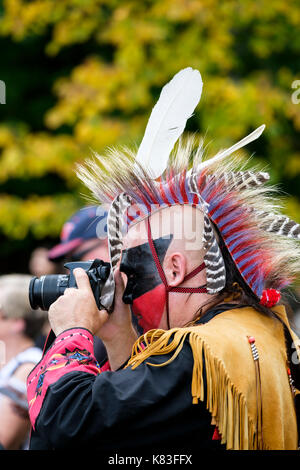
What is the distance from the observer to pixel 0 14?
677cm

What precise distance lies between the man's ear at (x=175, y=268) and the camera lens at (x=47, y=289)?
1.20ft

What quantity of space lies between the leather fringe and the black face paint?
0.33m

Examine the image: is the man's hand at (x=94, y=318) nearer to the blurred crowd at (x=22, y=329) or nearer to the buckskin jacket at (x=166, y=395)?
the buckskin jacket at (x=166, y=395)

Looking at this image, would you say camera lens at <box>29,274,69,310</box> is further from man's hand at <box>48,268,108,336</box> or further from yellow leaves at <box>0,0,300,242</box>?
yellow leaves at <box>0,0,300,242</box>

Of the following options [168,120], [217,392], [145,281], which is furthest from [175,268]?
[168,120]

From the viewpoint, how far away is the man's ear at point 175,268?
7.57 feet

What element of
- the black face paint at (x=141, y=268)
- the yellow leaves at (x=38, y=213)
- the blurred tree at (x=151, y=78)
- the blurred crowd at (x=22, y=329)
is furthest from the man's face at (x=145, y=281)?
the yellow leaves at (x=38, y=213)

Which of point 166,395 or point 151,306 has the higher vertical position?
point 151,306

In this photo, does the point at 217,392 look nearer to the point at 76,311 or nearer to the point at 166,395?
the point at 166,395

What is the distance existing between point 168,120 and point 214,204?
47 cm

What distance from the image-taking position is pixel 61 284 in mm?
2336

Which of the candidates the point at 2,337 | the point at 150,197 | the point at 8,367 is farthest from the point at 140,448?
the point at 2,337

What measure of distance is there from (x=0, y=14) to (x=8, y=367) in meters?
4.42

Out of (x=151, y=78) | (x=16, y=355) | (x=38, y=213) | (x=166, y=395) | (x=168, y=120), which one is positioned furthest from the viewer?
(x=38, y=213)
